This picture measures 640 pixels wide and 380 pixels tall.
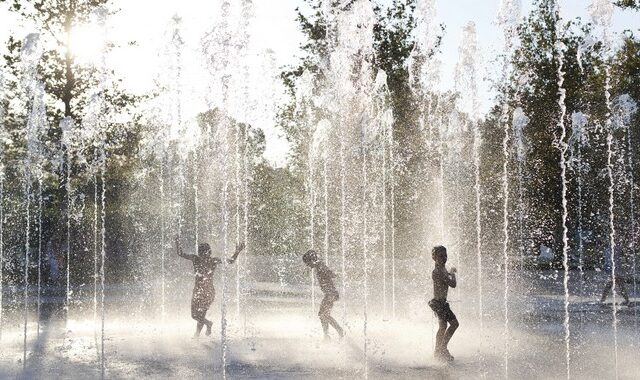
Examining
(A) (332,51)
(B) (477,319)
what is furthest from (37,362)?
(A) (332,51)

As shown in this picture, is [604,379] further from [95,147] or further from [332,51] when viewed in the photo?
[332,51]

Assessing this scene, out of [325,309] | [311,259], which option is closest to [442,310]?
[325,309]

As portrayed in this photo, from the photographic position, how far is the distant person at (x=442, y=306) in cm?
998

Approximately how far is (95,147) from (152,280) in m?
5.27

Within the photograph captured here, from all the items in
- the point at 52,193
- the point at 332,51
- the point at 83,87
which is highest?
the point at 332,51

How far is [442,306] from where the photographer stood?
33.1 feet

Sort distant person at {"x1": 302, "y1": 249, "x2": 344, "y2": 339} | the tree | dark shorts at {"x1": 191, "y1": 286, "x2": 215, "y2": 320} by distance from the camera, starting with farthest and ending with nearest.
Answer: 1. the tree
2. dark shorts at {"x1": 191, "y1": 286, "x2": 215, "y2": 320}
3. distant person at {"x1": 302, "y1": 249, "x2": 344, "y2": 339}

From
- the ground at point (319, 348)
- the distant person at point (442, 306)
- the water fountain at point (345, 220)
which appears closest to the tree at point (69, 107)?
the water fountain at point (345, 220)

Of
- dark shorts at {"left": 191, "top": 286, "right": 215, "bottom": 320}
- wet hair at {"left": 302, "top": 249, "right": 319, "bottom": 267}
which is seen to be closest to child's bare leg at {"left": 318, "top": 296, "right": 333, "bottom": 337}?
wet hair at {"left": 302, "top": 249, "right": 319, "bottom": 267}

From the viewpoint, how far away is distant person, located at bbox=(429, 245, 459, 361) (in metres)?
9.98

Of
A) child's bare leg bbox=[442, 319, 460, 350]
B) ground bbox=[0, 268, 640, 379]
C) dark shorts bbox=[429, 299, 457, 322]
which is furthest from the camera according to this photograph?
dark shorts bbox=[429, 299, 457, 322]

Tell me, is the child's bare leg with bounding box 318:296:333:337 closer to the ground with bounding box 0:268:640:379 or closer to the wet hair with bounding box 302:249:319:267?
the ground with bounding box 0:268:640:379

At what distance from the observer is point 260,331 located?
1389 cm

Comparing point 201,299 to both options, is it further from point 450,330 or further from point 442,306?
point 450,330
